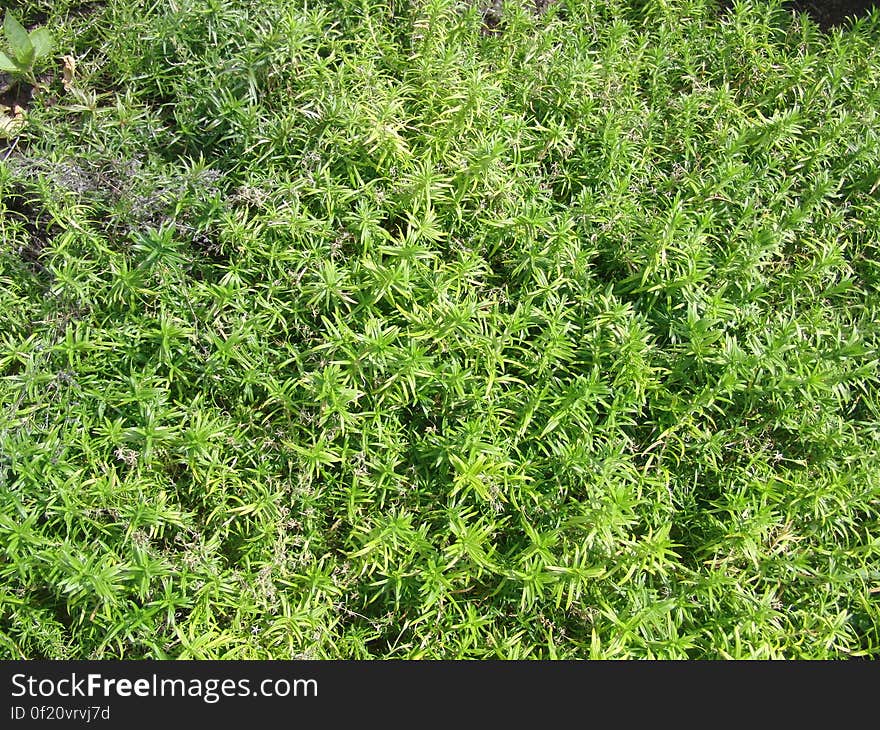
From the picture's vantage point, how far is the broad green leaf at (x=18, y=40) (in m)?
3.54

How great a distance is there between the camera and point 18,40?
3.55 m

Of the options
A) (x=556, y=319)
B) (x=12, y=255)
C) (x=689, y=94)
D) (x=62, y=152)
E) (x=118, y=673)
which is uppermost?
(x=689, y=94)

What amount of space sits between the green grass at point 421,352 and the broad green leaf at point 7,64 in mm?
167

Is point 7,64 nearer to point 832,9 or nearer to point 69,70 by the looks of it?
point 69,70

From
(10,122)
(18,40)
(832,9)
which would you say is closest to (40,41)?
(18,40)

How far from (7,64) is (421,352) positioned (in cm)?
237

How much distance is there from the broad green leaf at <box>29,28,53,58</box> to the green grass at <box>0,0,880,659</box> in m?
0.12

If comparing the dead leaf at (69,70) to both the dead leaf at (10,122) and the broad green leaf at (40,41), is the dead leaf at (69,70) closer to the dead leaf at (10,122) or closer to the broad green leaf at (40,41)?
the broad green leaf at (40,41)

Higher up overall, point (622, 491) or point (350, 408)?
point (622, 491)

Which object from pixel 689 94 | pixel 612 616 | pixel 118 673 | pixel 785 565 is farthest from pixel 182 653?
pixel 689 94

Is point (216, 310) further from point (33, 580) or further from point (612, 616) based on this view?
point (612, 616)

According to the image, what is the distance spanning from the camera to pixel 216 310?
9.82 feet

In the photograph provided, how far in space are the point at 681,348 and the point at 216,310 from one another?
1.83 m

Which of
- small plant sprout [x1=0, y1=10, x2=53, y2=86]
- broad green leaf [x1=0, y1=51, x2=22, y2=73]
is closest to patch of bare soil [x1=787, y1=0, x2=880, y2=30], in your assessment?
small plant sprout [x1=0, y1=10, x2=53, y2=86]
